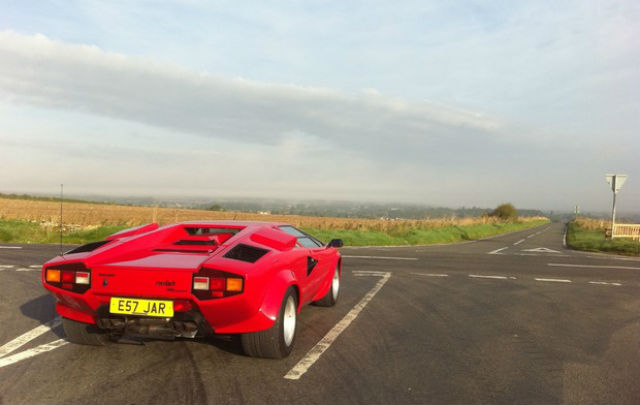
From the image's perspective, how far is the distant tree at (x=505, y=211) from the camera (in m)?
81.5

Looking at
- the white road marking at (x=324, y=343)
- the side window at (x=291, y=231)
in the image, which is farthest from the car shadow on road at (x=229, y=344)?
the side window at (x=291, y=231)

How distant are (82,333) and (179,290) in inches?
57.7

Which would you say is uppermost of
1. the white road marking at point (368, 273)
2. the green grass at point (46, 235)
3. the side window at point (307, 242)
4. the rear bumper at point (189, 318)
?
the side window at point (307, 242)

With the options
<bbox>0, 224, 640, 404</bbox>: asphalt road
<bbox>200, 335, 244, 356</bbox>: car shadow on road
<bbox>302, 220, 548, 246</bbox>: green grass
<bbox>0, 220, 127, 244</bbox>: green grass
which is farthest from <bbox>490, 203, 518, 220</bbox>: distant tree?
<bbox>200, 335, 244, 356</bbox>: car shadow on road

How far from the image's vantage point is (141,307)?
4055 millimetres

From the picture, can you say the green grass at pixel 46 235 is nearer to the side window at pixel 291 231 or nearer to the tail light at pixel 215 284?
the side window at pixel 291 231

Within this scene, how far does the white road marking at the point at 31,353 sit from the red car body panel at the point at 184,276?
495 millimetres

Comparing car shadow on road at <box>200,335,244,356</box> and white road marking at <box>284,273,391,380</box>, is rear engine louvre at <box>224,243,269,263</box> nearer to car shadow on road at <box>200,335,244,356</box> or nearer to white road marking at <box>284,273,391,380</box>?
car shadow on road at <box>200,335,244,356</box>

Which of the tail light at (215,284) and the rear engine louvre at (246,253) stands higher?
the rear engine louvre at (246,253)

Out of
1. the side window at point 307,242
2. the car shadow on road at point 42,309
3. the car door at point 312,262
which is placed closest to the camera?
the car door at point 312,262

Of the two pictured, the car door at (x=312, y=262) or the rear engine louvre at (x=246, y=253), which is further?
the car door at (x=312, y=262)

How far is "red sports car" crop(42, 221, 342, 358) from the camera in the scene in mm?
4035

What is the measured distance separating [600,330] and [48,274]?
20.6 feet

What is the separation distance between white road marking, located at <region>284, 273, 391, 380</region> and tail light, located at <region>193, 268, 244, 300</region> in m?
0.87
